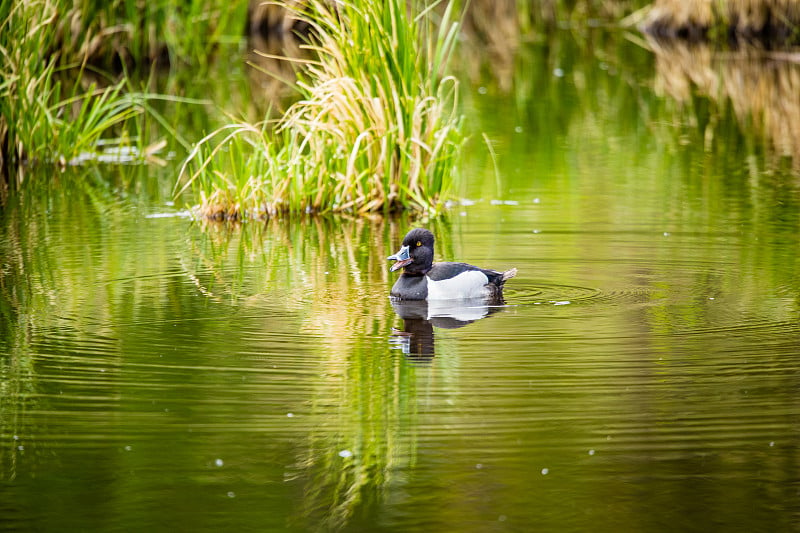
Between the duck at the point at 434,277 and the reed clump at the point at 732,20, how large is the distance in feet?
53.8

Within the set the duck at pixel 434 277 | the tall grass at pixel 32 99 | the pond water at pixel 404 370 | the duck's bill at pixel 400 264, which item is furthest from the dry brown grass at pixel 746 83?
the tall grass at pixel 32 99

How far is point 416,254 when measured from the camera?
8.38m

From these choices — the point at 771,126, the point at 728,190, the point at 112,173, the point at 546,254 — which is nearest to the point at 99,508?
the point at 546,254

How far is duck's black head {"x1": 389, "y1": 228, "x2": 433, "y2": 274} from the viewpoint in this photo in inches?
330

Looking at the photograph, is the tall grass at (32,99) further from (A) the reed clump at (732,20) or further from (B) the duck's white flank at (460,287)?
(A) the reed clump at (732,20)

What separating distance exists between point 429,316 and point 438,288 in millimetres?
348

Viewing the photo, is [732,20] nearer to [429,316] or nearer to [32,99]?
[32,99]

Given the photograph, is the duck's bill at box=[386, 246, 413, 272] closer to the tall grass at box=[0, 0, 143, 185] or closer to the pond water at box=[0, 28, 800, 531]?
the pond water at box=[0, 28, 800, 531]

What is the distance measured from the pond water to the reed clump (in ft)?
40.9

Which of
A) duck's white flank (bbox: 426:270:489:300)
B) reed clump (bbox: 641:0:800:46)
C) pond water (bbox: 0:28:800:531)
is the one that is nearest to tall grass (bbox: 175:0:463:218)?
pond water (bbox: 0:28:800:531)

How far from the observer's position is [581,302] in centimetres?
789

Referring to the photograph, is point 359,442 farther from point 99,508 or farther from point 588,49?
point 588,49

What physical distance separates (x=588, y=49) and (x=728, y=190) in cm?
1354

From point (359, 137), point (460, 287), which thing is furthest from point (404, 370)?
point (359, 137)
